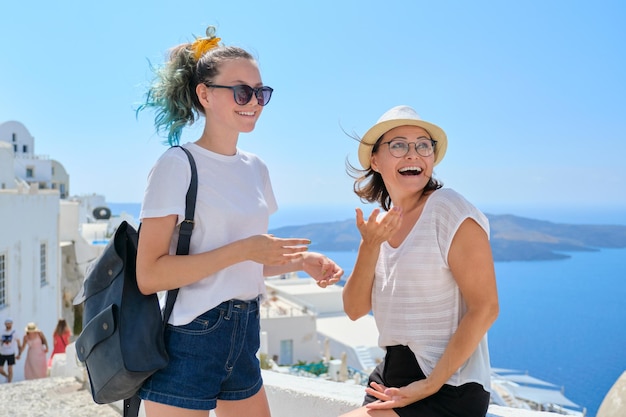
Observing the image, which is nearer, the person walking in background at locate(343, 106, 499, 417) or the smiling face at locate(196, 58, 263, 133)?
the person walking in background at locate(343, 106, 499, 417)

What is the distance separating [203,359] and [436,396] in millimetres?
777

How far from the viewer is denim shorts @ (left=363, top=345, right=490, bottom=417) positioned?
1934mm

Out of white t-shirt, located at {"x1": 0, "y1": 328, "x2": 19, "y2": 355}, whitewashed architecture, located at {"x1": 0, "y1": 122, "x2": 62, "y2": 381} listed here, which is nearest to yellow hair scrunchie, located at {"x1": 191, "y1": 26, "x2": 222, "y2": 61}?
white t-shirt, located at {"x1": 0, "y1": 328, "x2": 19, "y2": 355}

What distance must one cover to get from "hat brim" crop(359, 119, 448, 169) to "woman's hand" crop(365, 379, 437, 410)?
863 mm

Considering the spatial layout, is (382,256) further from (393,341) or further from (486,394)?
(486,394)

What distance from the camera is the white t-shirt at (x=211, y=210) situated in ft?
6.08

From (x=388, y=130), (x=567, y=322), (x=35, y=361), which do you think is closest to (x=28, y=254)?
(x=35, y=361)

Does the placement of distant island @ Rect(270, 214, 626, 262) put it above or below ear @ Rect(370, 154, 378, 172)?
below

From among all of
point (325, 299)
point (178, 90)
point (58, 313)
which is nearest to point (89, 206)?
point (325, 299)

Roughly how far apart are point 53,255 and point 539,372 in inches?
2842

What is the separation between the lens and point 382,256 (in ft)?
7.16

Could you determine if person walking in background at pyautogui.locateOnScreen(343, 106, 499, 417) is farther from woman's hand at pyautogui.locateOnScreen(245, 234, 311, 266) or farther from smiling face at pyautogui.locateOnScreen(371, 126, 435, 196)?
Answer: woman's hand at pyautogui.locateOnScreen(245, 234, 311, 266)

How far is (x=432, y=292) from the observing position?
6.55 ft

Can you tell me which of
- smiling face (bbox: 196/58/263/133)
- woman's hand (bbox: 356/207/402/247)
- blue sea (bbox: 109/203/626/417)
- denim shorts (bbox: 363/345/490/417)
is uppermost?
smiling face (bbox: 196/58/263/133)
